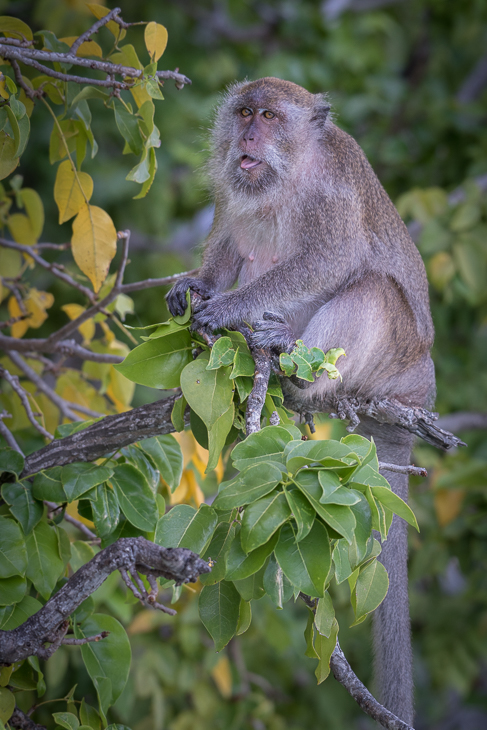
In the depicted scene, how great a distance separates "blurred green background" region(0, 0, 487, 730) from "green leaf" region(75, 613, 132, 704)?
0.92 m

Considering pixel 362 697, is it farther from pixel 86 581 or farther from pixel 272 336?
pixel 272 336

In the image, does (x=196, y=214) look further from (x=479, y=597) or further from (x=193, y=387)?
(x=193, y=387)

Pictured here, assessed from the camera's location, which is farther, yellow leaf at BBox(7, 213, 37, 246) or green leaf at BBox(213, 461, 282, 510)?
yellow leaf at BBox(7, 213, 37, 246)

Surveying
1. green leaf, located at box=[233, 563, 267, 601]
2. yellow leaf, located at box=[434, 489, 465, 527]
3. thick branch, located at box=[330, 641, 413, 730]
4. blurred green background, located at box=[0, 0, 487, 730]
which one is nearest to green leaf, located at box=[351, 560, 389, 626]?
thick branch, located at box=[330, 641, 413, 730]

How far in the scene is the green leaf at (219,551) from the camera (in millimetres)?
1678

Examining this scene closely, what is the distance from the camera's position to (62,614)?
1.72 meters

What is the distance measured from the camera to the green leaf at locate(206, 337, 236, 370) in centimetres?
191

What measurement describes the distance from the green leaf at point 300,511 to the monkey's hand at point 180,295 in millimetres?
1395

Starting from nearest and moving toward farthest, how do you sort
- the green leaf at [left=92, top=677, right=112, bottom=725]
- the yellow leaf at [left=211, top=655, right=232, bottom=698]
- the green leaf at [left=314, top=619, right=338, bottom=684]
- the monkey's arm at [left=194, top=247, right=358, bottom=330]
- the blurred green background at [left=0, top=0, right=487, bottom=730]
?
the green leaf at [left=314, top=619, right=338, bottom=684] < the green leaf at [left=92, top=677, right=112, bottom=725] < the monkey's arm at [left=194, top=247, right=358, bottom=330] < the yellow leaf at [left=211, top=655, right=232, bottom=698] < the blurred green background at [left=0, top=0, right=487, bottom=730]

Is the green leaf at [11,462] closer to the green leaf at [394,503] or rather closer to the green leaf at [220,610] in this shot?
the green leaf at [220,610]

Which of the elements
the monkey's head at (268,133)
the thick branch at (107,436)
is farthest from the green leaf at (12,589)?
the monkey's head at (268,133)

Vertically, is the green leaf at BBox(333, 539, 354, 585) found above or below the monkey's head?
below

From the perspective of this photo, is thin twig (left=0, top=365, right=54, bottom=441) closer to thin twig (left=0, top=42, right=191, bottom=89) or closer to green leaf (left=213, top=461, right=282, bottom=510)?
thin twig (left=0, top=42, right=191, bottom=89)

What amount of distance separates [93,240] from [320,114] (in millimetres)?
1339
